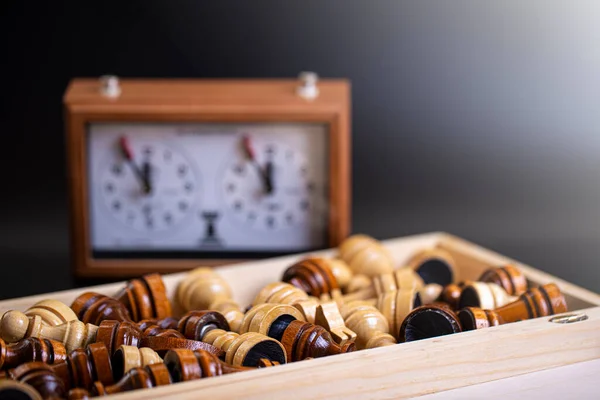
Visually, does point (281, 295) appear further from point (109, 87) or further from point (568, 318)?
point (109, 87)

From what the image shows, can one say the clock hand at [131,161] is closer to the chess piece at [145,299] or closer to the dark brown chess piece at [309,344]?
the chess piece at [145,299]

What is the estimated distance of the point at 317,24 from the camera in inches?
84.0

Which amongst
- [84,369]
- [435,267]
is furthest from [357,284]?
[84,369]

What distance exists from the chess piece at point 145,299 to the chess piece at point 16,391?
0.34m

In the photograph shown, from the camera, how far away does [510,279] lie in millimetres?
1369

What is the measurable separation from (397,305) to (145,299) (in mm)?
329

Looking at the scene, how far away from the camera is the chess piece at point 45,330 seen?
1.12 m

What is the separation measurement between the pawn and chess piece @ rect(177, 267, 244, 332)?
0.04 meters

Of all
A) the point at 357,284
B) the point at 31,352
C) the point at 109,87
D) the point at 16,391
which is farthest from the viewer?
the point at 109,87

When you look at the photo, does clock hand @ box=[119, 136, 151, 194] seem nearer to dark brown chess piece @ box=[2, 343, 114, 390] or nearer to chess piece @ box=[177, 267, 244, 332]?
chess piece @ box=[177, 267, 244, 332]

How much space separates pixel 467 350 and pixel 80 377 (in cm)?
42

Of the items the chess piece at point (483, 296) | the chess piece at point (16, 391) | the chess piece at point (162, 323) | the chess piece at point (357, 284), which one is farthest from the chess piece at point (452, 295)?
the chess piece at point (16, 391)

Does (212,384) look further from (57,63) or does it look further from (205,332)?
(57,63)

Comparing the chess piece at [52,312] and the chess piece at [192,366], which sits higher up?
the chess piece at [192,366]
